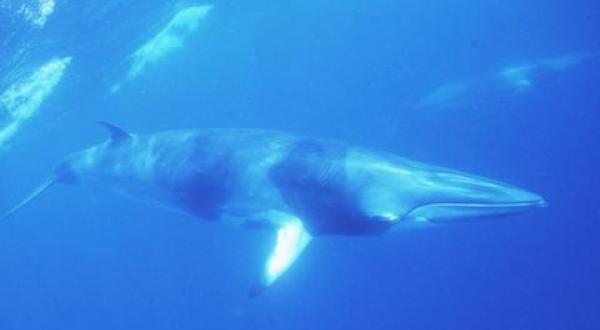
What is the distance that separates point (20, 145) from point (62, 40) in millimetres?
16630

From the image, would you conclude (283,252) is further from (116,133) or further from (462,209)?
(116,133)

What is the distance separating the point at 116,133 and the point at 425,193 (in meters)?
7.51

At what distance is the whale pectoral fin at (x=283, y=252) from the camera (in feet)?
25.1

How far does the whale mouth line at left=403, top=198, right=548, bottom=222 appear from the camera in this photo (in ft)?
21.9

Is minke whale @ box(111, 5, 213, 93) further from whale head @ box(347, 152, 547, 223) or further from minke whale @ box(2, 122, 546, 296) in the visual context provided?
whale head @ box(347, 152, 547, 223)

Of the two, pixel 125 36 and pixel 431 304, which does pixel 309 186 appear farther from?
pixel 125 36

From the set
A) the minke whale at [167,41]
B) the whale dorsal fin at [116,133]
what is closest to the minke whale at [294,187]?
the whale dorsal fin at [116,133]

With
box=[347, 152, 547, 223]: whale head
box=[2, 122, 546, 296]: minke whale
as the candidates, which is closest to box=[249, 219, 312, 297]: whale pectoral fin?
box=[2, 122, 546, 296]: minke whale

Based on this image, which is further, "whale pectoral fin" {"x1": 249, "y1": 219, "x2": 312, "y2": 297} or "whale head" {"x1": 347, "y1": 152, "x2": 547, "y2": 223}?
"whale pectoral fin" {"x1": 249, "y1": 219, "x2": 312, "y2": 297}

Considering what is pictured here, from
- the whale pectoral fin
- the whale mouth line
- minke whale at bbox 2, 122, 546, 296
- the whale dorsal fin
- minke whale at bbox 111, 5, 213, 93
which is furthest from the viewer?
minke whale at bbox 111, 5, 213, 93

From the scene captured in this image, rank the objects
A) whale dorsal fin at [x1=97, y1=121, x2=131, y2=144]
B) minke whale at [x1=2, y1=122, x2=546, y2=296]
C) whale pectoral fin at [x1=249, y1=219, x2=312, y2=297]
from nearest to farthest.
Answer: minke whale at [x1=2, y1=122, x2=546, y2=296], whale pectoral fin at [x1=249, y1=219, x2=312, y2=297], whale dorsal fin at [x1=97, y1=121, x2=131, y2=144]

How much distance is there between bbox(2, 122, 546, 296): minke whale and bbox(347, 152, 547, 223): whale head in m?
0.01

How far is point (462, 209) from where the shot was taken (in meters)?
6.95

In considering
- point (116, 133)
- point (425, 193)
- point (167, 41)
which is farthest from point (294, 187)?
point (167, 41)
